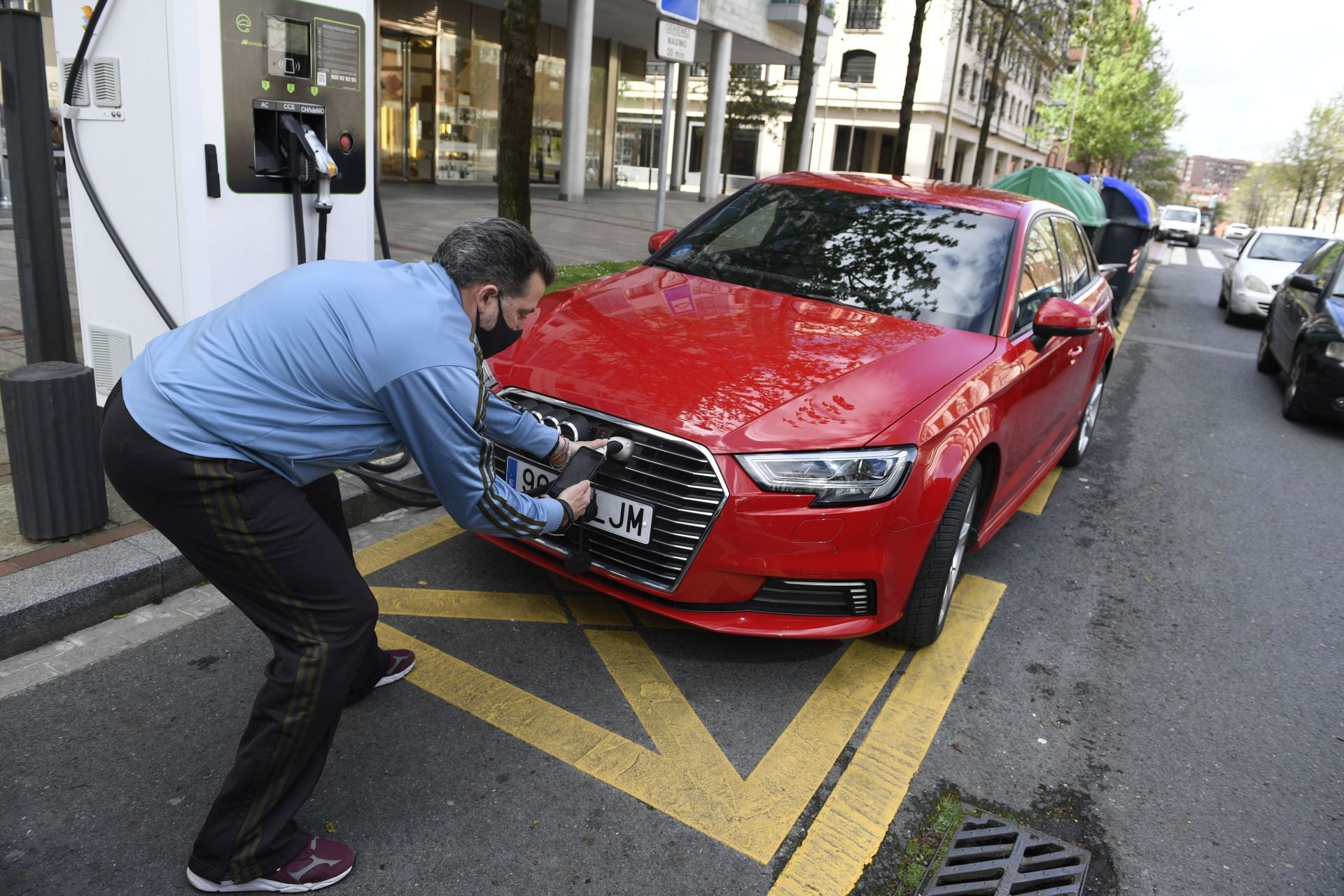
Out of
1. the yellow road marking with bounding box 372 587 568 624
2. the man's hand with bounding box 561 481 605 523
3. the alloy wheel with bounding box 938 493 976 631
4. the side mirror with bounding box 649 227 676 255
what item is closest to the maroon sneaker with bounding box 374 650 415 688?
the yellow road marking with bounding box 372 587 568 624

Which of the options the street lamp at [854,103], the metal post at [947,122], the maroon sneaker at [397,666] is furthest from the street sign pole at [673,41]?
the street lamp at [854,103]

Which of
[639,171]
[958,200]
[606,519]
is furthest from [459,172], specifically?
[606,519]

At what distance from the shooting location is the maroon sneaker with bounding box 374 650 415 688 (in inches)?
120

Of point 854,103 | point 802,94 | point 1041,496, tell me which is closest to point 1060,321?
point 1041,496

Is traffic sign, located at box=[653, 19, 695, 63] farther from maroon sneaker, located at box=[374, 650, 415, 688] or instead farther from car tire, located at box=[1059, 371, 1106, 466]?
maroon sneaker, located at box=[374, 650, 415, 688]

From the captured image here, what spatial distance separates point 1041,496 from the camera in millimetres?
5625

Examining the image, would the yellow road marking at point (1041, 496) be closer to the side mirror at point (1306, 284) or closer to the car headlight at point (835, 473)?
the car headlight at point (835, 473)

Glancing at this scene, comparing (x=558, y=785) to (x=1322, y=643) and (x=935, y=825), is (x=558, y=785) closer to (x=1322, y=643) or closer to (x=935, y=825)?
(x=935, y=825)

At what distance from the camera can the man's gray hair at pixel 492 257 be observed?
6.97 feet

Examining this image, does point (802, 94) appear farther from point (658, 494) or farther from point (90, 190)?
point (658, 494)

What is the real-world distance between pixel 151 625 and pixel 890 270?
10.6ft

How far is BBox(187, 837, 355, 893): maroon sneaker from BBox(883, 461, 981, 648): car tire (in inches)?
79.3

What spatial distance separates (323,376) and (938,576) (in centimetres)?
222

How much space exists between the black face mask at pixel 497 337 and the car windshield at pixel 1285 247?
16.3 m
